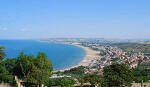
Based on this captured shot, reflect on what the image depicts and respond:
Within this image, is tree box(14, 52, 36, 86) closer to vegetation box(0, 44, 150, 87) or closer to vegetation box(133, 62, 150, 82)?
vegetation box(0, 44, 150, 87)

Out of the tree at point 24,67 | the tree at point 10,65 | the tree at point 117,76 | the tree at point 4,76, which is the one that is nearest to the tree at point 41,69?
Answer: the tree at point 24,67

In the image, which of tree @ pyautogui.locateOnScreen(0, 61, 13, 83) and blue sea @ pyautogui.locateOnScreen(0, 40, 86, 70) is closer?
tree @ pyautogui.locateOnScreen(0, 61, 13, 83)

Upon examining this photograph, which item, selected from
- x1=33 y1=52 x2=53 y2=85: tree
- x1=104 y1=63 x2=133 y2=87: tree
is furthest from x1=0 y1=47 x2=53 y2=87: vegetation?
x1=104 y1=63 x2=133 y2=87: tree

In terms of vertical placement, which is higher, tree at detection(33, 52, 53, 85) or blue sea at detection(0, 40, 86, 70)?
tree at detection(33, 52, 53, 85)

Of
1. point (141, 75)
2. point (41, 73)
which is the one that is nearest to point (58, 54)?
point (141, 75)

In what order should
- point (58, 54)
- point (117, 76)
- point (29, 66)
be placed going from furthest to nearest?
point (58, 54), point (29, 66), point (117, 76)

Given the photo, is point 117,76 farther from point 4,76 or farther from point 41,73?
point 4,76

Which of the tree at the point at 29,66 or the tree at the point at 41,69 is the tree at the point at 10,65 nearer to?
the tree at the point at 29,66
